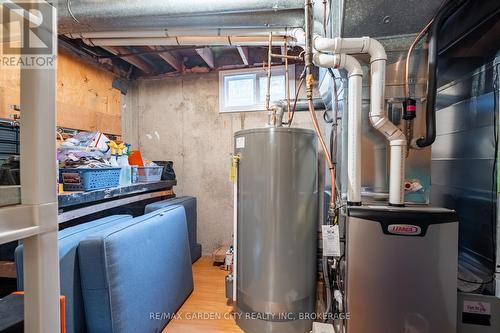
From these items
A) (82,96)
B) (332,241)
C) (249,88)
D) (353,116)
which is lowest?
(332,241)

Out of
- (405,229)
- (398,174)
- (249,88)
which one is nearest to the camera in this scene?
(405,229)

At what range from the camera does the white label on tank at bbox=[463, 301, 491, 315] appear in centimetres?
125

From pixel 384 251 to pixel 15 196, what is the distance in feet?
4.74

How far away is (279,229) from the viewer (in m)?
1.71

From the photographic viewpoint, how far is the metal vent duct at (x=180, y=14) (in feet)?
5.06

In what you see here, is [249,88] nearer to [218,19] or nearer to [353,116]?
[218,19]

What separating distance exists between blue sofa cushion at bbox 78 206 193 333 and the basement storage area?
0.04 ft

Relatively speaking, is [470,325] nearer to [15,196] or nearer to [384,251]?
[384,251]

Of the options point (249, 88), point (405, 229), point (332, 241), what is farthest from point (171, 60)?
point (405, 229)

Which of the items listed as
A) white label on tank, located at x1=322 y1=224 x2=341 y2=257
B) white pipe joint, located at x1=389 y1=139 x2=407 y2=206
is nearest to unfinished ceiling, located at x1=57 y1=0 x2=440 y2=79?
white pipe joint, located at x1=389 y1=139 x2=407 y2=206

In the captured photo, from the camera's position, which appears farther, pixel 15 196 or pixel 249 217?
pixel 249 217

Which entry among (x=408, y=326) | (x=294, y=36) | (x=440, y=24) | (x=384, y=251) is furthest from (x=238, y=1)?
(x=408, y=326)

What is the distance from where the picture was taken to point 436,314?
121cm

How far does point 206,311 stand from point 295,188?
4.22ft
